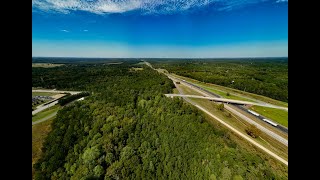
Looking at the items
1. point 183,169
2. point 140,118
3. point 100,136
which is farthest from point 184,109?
point 100,136

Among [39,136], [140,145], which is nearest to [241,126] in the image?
[140,145]

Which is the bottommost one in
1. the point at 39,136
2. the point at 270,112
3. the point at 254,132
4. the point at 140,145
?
the point at 140,145

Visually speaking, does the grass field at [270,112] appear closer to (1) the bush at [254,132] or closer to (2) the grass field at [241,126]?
(1) the bush at [254,132]

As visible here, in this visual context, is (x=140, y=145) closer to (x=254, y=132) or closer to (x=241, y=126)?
(x=241, y=126)

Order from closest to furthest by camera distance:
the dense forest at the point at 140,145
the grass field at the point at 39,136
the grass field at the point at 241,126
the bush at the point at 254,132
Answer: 1. the grass field at the point at 241,126
2. the dense forest at the point at 140,145
3. the bush at the point at 254,132
4. the grass field at the point at 39,136

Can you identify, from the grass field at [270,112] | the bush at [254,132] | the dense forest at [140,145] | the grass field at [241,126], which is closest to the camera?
the grass field at [241,126]

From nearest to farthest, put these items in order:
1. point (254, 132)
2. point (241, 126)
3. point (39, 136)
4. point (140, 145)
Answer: point (254, 132) < point (241, 126) < point (39, 136) < point (140, 145)

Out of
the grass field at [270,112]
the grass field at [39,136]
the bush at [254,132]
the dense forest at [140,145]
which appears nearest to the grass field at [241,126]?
the bush at [254,132]
